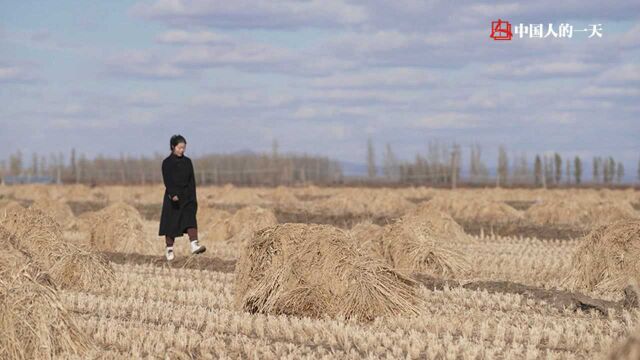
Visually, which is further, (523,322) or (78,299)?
(78,299)

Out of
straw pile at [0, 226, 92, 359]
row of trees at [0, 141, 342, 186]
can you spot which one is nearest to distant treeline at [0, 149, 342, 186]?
row of trees at [0, 141, 342, 186]

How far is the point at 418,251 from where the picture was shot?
12984mm

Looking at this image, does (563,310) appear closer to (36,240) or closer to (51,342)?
(51,342)

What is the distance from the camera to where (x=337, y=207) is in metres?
28.3

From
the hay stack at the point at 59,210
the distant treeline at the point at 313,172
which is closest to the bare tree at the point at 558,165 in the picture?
the distant treeline at the point at 313,172

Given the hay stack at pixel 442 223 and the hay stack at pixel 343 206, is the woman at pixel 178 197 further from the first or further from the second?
the hay stack at pixel 343 206

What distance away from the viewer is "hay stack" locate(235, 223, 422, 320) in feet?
28.4

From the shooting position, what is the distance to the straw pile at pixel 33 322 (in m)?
6.51

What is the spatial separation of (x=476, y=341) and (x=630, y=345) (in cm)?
421

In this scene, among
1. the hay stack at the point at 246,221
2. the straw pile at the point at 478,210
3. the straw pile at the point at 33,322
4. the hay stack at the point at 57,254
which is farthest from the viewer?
the straw pile at the point at 478,210

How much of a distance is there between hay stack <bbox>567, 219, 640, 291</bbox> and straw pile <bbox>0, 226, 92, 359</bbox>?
670cm

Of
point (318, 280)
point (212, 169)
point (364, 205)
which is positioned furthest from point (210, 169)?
point (318, 280)

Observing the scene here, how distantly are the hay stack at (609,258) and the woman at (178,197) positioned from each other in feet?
17.3

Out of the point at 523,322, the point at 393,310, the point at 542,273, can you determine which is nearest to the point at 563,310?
the point at 523,322
